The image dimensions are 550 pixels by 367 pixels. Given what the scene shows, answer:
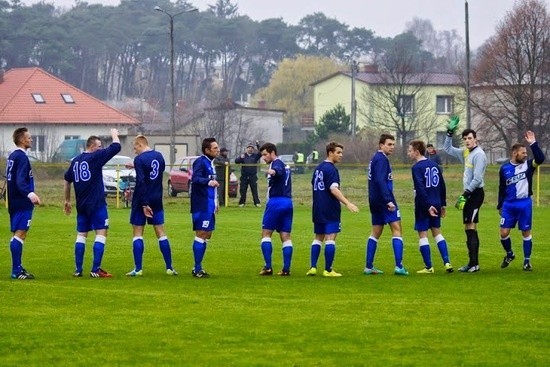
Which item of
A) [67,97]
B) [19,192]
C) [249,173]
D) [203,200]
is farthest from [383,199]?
[67,97]

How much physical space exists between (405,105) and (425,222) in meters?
64.8

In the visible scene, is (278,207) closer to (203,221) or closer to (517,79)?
(203,221)

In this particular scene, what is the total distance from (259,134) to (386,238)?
71045 mm

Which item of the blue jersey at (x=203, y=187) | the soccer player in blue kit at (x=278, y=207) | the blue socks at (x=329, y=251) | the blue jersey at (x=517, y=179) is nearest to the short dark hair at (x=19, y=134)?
the blue jersey at (x=203, y=187)

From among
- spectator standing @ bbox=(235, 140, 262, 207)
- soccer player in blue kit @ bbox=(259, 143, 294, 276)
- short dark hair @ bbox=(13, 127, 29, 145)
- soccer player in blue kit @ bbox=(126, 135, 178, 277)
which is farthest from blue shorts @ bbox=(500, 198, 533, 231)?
spectator standing @ bbox=(235, 140, 262, 207)

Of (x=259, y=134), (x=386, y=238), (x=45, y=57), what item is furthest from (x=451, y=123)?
(x=45, y=57)

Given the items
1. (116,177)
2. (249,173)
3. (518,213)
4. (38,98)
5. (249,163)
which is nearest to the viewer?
(518,213)

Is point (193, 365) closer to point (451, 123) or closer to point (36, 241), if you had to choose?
point (451, 123)

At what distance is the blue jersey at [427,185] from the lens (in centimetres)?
1819

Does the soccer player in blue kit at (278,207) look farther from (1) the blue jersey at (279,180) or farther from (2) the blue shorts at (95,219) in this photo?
(2) the blue shorts at (95,219)

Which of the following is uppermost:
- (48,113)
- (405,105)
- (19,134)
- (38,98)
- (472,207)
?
(38,98)

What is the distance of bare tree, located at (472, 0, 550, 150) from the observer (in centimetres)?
6106

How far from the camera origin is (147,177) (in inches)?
704

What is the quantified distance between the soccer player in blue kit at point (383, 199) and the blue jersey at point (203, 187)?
7.33ft
